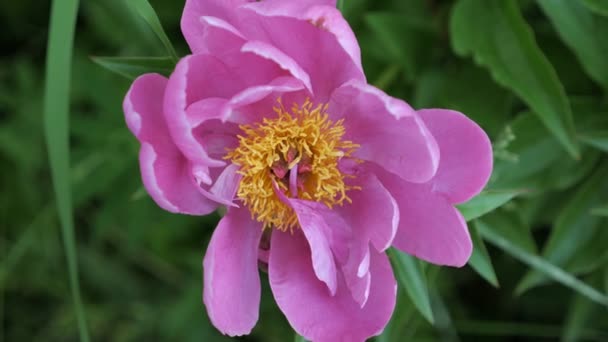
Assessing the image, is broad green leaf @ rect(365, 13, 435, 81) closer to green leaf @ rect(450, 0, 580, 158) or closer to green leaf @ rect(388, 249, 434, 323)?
green leaf @ rect(450, 0, 580, 158)

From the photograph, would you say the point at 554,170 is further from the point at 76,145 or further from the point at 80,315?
the point at 76,145

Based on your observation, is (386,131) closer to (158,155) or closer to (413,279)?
(413,279)

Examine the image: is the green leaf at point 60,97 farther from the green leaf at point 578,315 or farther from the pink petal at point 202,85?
the green leaf at point 578,315

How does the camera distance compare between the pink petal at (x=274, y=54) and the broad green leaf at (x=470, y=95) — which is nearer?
the pink petal at (x=274, y=54)

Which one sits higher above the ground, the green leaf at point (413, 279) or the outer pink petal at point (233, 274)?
the outer pink petal at point (233, 274)

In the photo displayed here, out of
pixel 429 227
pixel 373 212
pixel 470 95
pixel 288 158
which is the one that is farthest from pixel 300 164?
pixel 470 95

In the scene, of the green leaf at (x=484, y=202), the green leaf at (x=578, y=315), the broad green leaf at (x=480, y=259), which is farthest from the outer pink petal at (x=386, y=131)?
the green leaf at (x=578, y=315)
